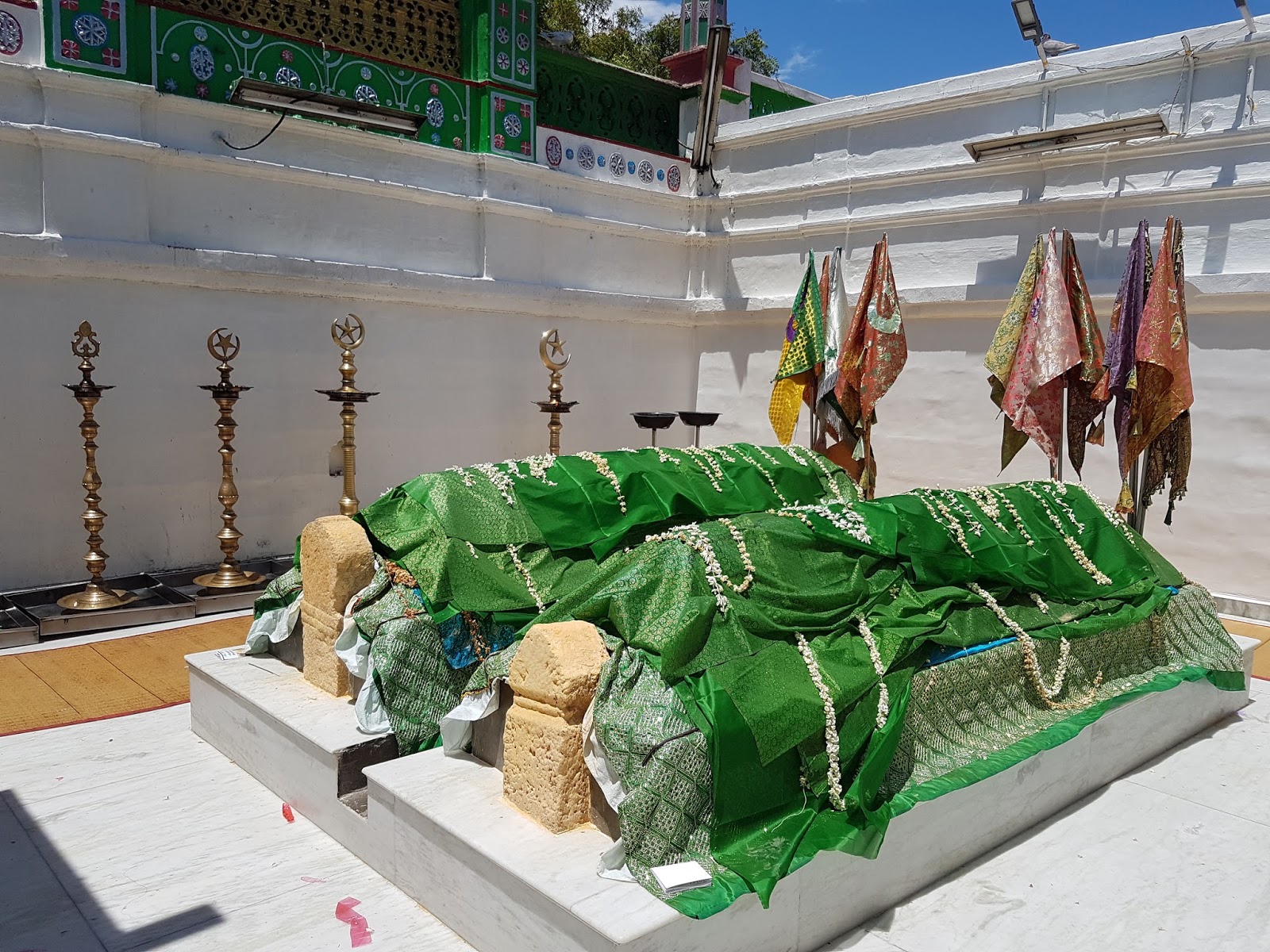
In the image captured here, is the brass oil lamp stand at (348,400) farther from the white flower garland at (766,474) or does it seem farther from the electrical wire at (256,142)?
the white flower garland at (766,474)

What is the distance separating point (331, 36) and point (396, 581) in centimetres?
447

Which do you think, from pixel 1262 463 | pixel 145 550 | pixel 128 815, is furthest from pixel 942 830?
pixel 145 550

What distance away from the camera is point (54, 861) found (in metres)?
2.74

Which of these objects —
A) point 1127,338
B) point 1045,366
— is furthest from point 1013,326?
point 1127,338

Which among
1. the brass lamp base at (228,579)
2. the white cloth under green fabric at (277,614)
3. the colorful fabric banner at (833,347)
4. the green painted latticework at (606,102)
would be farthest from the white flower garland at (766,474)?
the green painted latticework at (606,102)

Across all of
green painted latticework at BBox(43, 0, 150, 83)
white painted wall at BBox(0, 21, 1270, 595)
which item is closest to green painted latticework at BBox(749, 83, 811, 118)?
white painted wall at BBox(0, 21, 1270, 595)

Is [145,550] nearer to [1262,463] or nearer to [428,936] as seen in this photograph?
[428,936]

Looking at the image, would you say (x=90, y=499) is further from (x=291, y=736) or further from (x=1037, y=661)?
(x=1037, y=661)

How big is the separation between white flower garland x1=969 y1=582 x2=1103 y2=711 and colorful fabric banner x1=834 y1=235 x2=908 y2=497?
2439 mm

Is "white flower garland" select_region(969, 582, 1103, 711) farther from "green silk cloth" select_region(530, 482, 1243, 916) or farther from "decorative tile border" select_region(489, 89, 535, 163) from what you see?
"decorative tile border" select_region(489, 89, 535, 163)

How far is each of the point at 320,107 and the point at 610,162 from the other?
Result: 8.60 feet

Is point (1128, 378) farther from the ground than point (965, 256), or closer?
closer

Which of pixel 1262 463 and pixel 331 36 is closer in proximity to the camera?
pixel 1262 463

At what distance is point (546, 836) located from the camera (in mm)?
2389
